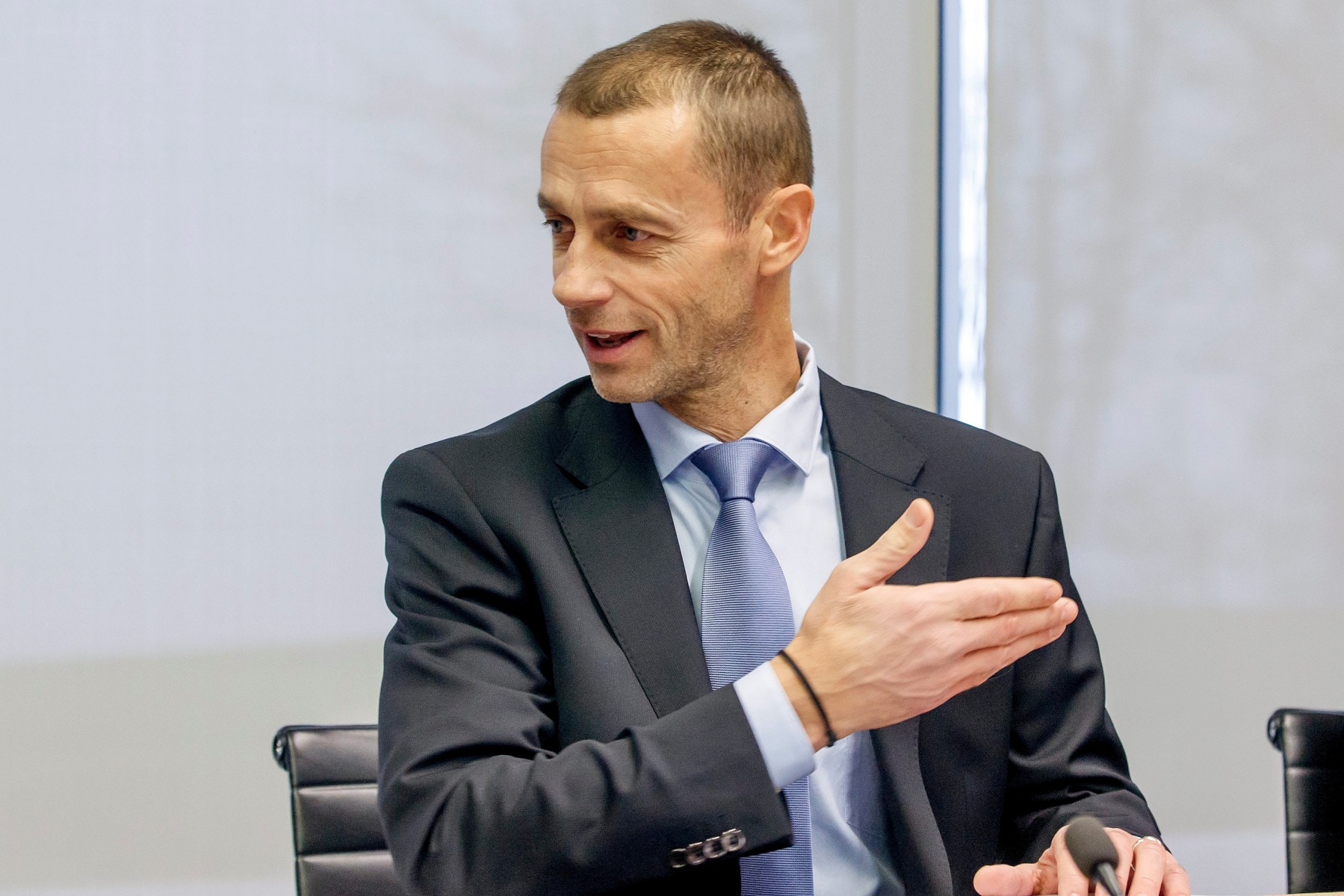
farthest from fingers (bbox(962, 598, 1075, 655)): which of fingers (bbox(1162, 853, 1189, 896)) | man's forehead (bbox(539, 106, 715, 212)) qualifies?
man's forehead (bbox(539, 106, 715, 212))

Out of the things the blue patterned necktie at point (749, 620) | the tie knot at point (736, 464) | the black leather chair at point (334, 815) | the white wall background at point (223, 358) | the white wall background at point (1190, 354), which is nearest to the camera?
the blue patterned necktie at point (749, 620)

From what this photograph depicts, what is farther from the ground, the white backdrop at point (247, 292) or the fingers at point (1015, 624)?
the white backdrop at point (247, 292)

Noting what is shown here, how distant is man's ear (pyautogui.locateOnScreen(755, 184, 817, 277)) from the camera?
1.50 meters

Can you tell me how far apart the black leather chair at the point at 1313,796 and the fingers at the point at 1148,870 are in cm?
74

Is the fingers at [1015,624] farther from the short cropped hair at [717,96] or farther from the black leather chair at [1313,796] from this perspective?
the black leather chair at [1313,796]

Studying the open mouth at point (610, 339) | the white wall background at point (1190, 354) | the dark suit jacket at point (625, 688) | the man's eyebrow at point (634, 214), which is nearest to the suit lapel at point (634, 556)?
the dark suit jacket at point (625, 688)

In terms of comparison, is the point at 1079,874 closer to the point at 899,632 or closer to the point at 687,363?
the point at 899,632

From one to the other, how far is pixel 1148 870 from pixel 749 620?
0.45 meters

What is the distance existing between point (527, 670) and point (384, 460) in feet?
5.48

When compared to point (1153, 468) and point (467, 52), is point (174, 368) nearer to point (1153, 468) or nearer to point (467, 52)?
point (467, 52)

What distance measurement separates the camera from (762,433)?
58.8 inches

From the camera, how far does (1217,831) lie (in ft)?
8.66

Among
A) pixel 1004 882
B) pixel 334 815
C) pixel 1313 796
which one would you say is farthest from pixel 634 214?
pixel 1313 796

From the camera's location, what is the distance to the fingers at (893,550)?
1136mm
